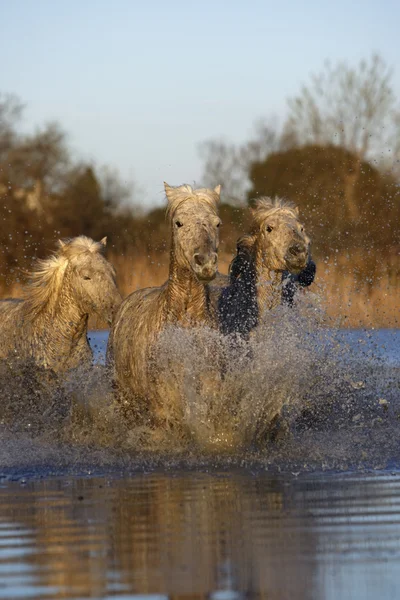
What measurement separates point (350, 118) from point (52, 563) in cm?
3247

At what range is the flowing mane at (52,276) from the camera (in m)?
11.2

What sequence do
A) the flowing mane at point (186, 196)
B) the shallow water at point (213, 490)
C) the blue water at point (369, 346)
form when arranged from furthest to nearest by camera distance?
the blue water at point (369, 346) < the flowing mane at point (186, 196) < the shallow water at point (213, 490)

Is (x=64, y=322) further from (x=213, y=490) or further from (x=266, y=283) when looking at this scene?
(x=213, y=490)

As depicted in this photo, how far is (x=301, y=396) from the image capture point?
9453 mm

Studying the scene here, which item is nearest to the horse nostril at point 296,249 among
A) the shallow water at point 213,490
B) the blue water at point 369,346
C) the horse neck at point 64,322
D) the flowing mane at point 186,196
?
the shallow water at point 213,490

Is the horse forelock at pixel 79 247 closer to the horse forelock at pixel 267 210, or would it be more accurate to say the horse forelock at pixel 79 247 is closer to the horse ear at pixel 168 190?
the horse forelock at pixel 267 210

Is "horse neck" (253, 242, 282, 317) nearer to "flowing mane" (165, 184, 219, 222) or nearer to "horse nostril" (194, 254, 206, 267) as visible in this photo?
"flowing mane" (165, 184, 219, 222)

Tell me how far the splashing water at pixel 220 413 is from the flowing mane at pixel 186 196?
89 cm

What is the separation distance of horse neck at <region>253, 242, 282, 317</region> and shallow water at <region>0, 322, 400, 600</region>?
1.37ft

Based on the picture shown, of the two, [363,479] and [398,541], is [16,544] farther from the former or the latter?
[363,479]

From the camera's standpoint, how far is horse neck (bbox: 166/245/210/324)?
8.31 m

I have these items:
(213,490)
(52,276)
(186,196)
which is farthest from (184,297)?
(52,276)

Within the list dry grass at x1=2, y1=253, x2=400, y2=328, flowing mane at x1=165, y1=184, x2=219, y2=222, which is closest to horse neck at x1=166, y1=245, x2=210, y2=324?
flowing mane at x1=165, y1=184, x2=219, y2=222

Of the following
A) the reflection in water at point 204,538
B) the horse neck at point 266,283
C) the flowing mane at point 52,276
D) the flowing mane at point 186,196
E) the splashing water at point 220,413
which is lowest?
the reflection in water at point 204,538
